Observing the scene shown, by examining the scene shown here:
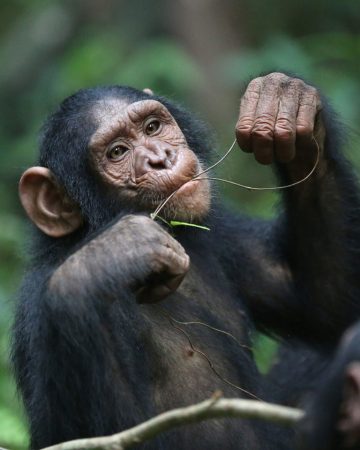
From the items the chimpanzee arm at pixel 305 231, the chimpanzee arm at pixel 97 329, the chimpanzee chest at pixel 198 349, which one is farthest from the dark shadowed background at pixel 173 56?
the chimpanzee arm at pixel 97 329

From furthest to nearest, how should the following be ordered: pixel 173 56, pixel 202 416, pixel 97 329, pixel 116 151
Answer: pixel 173 56
pixel 116 151
pixel 97 329
pixel 202 416

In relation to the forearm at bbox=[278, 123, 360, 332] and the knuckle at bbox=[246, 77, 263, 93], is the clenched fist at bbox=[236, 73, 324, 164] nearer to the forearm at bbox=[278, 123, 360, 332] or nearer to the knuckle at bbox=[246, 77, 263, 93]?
the knuckle at bbox=[246, 77, 263, 93]

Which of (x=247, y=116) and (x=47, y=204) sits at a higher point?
(x=247, y=116)

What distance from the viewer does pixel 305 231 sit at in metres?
6.19

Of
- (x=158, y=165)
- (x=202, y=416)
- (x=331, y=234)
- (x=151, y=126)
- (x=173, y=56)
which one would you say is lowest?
(x=202, y=416)

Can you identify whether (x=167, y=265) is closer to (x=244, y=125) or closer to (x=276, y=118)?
(x=244, y=125)

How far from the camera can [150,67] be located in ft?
38.0

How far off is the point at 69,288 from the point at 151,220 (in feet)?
1.61

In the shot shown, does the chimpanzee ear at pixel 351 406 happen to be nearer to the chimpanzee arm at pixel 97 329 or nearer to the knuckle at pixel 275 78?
the chimpanzee arm at pixel 97 329

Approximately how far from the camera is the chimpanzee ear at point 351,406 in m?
3.66

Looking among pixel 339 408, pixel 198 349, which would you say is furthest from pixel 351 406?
pixel 198 349

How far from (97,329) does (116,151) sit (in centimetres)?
126

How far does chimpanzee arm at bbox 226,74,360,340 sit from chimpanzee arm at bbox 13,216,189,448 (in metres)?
0.98

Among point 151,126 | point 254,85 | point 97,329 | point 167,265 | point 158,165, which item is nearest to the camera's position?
point 167,265
